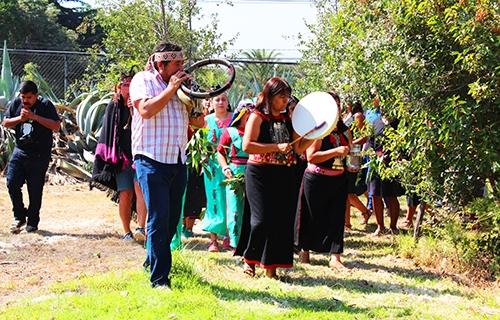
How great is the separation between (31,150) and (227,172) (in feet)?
8.68

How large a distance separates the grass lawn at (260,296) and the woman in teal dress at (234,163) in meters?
0.37

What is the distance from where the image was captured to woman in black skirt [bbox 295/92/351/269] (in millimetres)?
6844

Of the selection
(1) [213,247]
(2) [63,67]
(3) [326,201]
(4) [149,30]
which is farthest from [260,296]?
(2) [63,67]

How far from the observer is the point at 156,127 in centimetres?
512

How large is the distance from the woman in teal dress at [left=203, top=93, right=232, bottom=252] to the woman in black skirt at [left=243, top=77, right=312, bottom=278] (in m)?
1.29

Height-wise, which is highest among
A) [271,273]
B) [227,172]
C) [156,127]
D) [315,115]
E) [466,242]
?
[315,115]

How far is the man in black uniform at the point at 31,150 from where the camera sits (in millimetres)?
8039

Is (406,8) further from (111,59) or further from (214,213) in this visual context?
(111,59)

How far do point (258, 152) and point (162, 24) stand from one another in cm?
689

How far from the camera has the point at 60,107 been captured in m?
13.1

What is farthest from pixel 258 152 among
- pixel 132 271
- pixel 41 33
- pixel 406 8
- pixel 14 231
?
pixel 41 33

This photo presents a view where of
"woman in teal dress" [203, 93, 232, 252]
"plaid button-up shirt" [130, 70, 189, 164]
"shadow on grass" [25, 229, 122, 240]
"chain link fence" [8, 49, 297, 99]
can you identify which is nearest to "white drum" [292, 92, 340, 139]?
"plaid button-up shirt" [130, 70, 189, 164]

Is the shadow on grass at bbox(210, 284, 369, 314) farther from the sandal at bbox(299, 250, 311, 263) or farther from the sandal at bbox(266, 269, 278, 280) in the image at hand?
the sandal at bbox(299, 250, 311, 263)

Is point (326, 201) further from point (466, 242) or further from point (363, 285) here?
point (466, 242)
